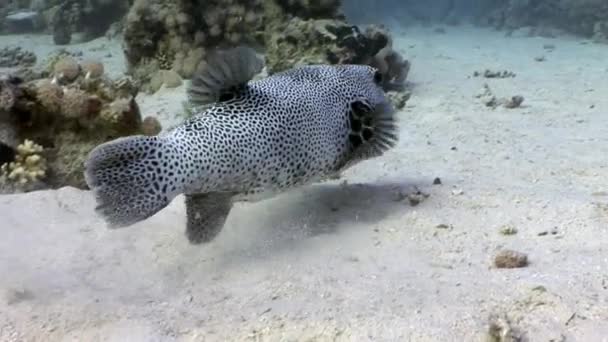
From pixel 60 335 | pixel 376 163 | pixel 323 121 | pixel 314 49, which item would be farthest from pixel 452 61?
pixel 60 335

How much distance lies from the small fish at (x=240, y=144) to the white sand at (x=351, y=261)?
46cm

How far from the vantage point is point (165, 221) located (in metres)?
4.81

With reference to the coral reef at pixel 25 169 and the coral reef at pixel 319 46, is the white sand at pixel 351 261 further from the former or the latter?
the coral reef at pixel 319 46

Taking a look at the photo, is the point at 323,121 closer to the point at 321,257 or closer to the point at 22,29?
the point at 321,257

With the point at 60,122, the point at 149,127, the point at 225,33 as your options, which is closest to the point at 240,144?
the point at 149,127

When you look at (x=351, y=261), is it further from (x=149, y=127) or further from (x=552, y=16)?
(x=552, y=16)

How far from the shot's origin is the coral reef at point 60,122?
5484 mm

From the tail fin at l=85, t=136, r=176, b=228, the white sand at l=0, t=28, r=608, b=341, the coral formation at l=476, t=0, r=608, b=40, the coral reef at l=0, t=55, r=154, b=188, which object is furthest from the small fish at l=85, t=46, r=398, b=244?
the coral formation at l=476, t=0, r=608, b=40

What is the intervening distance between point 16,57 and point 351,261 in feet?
43.9

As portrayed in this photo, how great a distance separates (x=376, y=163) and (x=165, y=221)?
8.97 feet

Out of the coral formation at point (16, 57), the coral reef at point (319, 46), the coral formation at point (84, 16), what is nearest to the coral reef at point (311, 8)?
the coral reef at point (319, 46)

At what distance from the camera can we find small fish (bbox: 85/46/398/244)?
3.56 metres

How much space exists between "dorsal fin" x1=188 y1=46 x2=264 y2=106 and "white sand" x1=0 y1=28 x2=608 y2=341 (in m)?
1.10

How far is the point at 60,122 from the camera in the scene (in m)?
5.67
